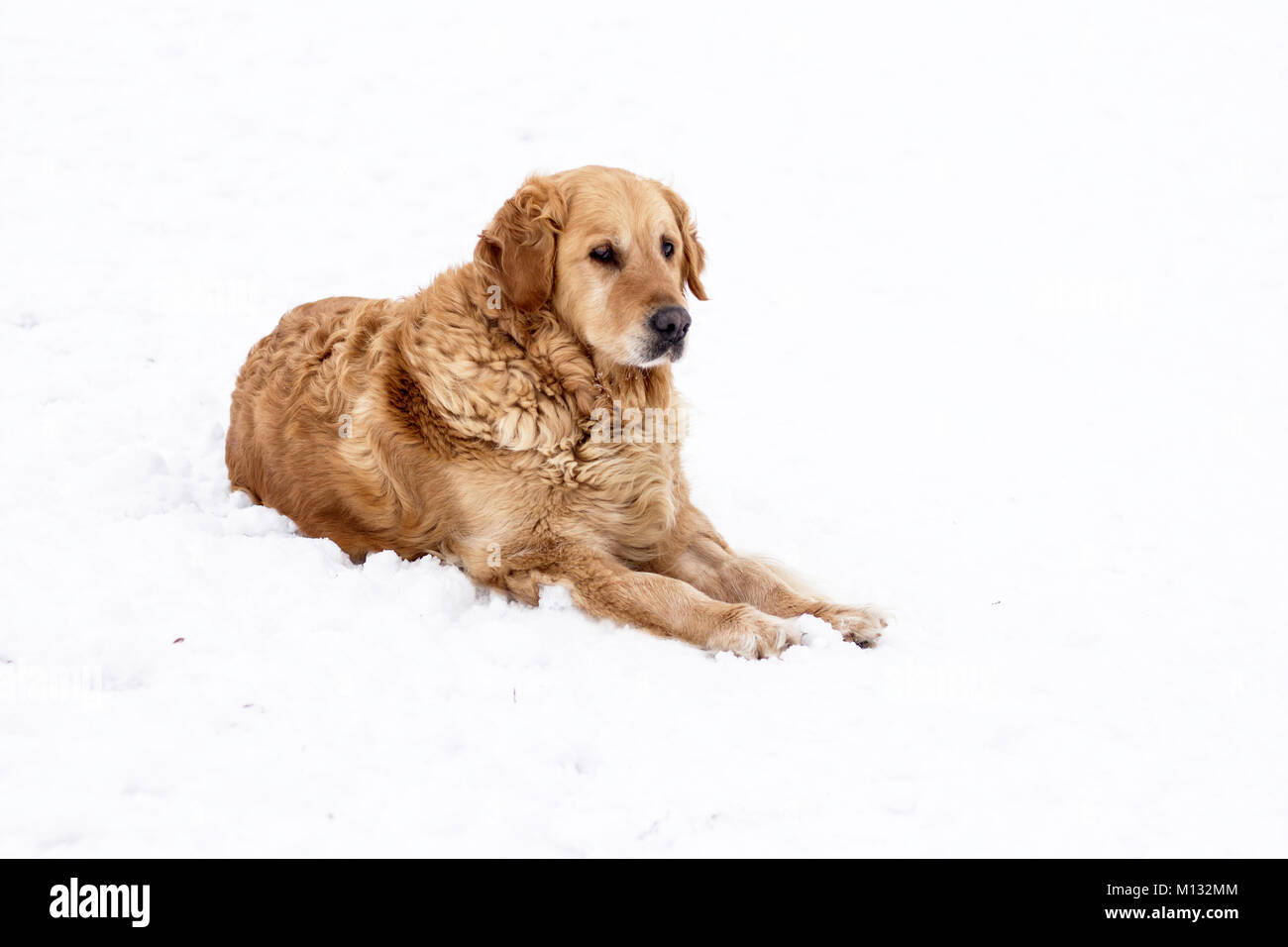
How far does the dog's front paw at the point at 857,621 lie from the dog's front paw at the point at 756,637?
0.22m

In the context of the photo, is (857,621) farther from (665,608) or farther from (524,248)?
(524,248)

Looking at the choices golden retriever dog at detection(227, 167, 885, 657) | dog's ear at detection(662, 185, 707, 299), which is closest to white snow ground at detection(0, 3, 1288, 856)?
golden retriever dog at detection(227, 167, 885, 657)

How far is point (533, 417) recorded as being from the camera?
398 cm

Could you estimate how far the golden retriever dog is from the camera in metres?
3.95

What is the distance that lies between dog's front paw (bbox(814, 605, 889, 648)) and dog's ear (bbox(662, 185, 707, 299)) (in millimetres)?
1550

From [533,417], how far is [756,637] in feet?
3.88

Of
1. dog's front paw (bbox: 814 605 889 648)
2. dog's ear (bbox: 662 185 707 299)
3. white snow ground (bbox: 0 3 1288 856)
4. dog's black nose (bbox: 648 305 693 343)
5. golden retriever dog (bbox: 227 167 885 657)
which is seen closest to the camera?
white snow ground (bbox: 0 3 1288 856)

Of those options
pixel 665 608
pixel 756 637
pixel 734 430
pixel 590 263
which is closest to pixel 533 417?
pixel 590 263

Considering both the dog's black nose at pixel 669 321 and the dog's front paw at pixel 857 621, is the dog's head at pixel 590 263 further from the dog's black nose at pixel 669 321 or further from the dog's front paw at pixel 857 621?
the dog's front paw at pixel 857 621

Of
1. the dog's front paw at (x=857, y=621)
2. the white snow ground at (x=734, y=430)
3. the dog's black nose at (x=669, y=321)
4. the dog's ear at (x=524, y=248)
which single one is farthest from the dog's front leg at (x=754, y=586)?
the dog's ear at (x=524, y=248)

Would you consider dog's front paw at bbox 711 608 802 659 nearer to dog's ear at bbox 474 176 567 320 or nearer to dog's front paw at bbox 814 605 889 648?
dog's front paw at bbox 814 605 889 648
